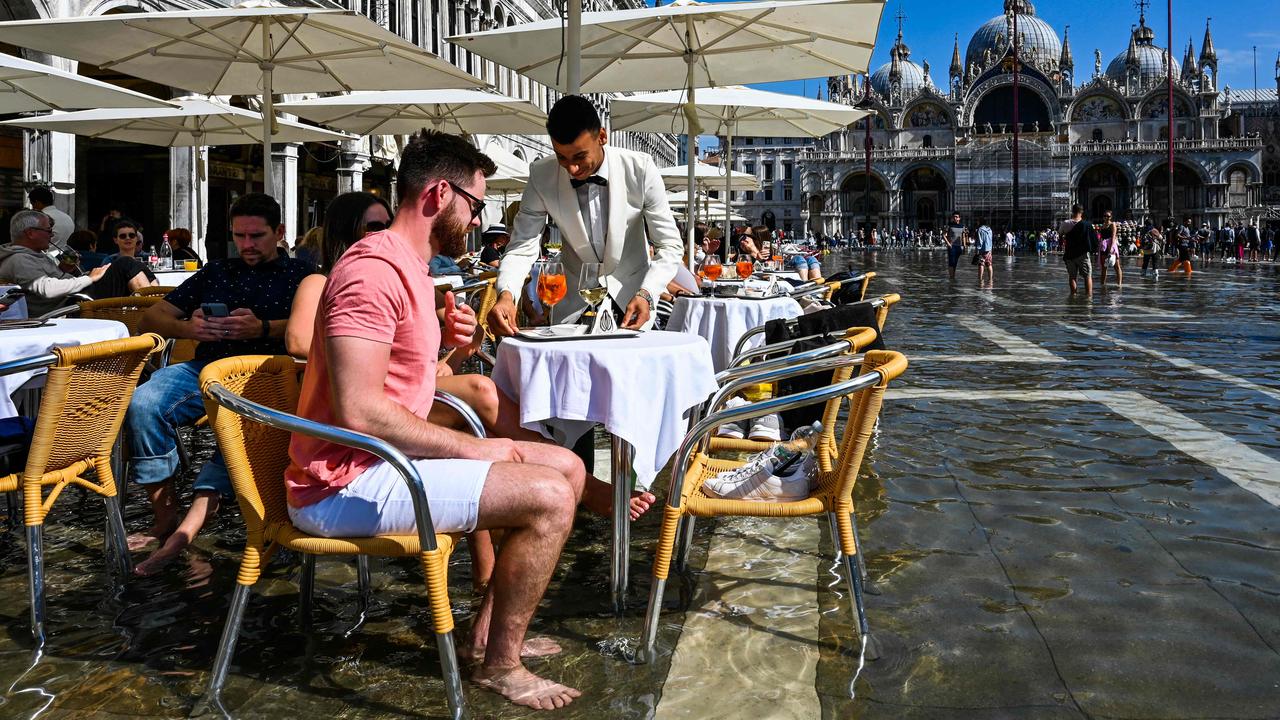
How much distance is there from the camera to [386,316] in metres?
2.43

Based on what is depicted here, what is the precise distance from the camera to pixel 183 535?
3.70 metres

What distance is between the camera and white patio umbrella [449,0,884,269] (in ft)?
22.9

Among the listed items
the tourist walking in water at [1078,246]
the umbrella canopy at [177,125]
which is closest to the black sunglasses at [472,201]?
the umbrella canopy at [177,125]

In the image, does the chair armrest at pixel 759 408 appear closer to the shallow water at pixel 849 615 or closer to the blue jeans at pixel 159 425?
the shallow water at pixel 849 615

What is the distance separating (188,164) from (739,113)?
8.70 m

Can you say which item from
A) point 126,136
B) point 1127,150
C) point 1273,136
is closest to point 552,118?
point 126,136

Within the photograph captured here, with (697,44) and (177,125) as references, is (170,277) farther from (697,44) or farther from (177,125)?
(697,44)

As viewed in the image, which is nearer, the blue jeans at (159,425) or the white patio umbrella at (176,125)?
the blue jeans at (159,425)

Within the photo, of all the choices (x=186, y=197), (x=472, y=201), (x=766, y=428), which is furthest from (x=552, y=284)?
(x=186, y=197)

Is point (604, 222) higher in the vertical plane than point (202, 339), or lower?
higher

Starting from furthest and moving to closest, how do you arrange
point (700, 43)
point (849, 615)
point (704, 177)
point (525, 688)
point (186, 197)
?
point (704, 177), point (186, 197), point (700, 43), point (849, 615), point (525, 688)

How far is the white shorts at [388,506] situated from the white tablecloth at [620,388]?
1.87 ft

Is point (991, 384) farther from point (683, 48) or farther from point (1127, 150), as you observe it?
point (1127, 150)

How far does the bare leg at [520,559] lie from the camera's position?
100 inches
